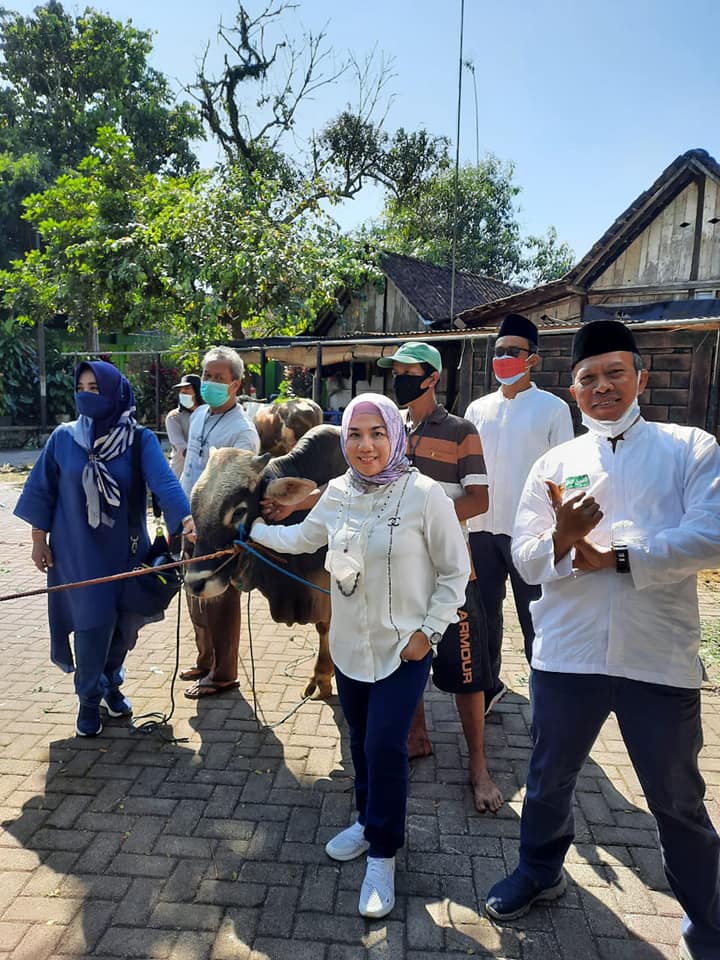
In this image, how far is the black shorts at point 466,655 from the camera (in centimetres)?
313

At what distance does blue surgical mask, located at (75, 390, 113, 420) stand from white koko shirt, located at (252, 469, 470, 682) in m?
1.67

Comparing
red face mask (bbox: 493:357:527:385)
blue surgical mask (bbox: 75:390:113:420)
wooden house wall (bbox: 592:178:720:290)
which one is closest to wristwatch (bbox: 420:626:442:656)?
red face mask (bbox: 493:357:527:385)

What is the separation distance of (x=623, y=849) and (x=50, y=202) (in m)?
16.3

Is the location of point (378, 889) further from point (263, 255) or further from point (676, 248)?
point (263, 255)

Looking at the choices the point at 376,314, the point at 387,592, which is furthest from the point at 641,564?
the point at 376,314

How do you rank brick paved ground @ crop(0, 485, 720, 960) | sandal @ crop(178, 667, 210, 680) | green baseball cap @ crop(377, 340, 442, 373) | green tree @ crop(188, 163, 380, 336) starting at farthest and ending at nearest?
green tree @ crop(188, 163, 380, 336), sandal @ crop(178, 667, 210, 680), green baseball cap @ crop(377, 340, 442, 373), brick paved ground @ crop(0, 485, 720, 960)

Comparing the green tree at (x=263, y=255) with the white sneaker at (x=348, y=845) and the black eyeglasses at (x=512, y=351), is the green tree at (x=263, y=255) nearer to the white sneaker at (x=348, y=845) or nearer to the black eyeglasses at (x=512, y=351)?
the black eyeglasses at (x=512, y=351)

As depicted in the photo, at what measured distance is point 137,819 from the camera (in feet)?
10.0

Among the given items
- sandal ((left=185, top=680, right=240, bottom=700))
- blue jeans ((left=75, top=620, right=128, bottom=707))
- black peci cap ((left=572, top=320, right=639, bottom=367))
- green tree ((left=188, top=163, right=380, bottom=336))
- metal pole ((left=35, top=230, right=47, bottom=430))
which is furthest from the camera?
metal pole ((left=35, top=230, right=47, bottom=430))

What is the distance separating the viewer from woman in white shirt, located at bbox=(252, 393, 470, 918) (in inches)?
96.0

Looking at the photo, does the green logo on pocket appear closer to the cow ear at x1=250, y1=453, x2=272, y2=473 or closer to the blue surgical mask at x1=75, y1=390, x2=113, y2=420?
the cow ear at x1=250, y1=453, x2=272, y2=473

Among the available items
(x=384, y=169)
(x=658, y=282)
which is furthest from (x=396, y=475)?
(x=384, y=169)

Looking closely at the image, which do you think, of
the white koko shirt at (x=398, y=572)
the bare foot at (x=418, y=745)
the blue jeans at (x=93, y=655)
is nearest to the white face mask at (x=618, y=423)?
the white koko shirt at (x=398, y=572)

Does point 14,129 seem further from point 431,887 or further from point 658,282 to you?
point 431,887
